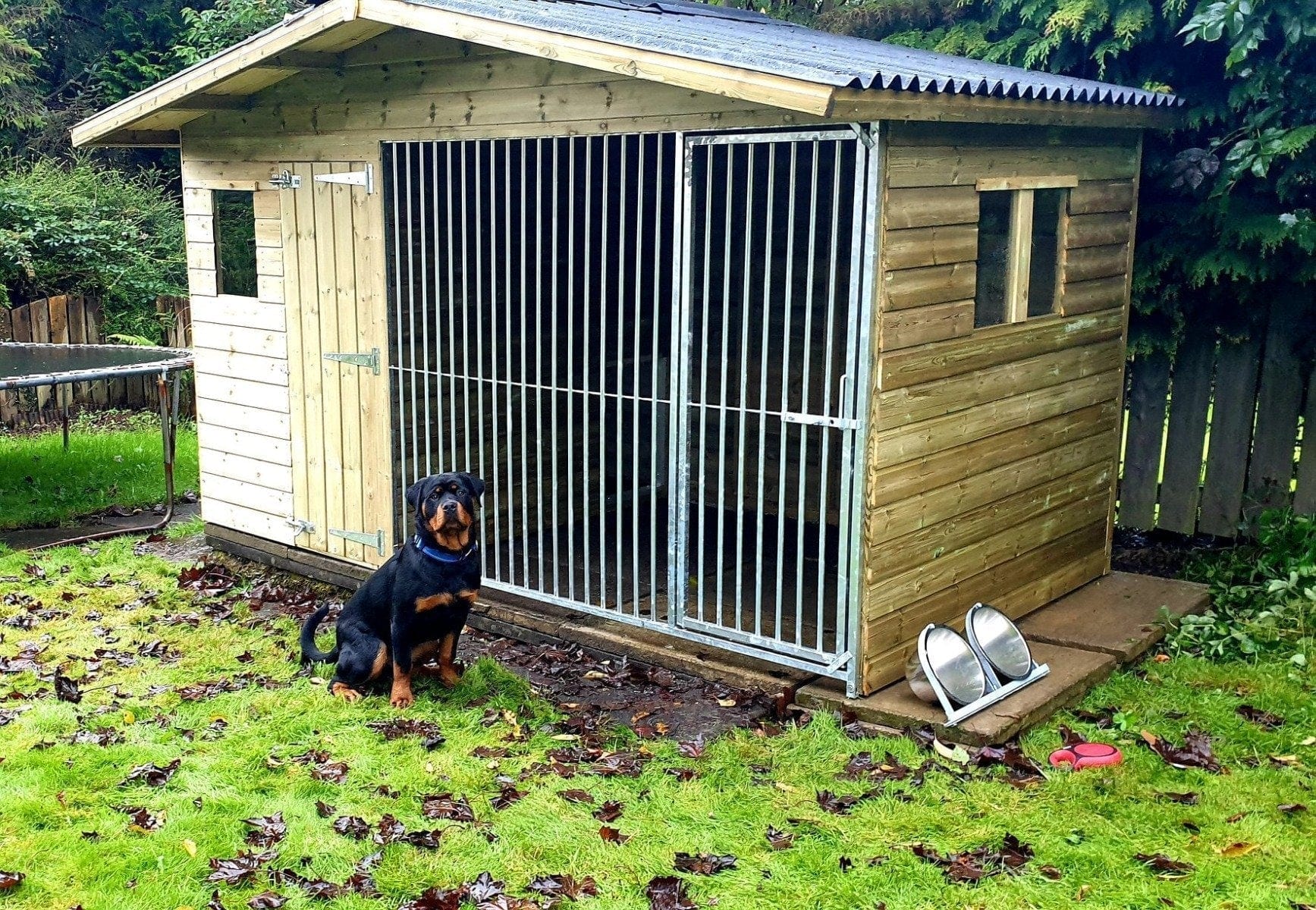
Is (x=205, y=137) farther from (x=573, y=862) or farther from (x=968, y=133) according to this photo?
(x=573, y=862)

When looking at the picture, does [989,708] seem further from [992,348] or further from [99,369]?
[99,369]

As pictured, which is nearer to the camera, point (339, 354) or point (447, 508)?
point (447, 508)

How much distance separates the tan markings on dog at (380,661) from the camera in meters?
6.02

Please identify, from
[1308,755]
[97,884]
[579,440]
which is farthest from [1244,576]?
[97,884]

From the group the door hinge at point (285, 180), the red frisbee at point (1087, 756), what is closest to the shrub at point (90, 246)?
the door hinge at point (285, 180)

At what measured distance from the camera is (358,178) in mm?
7223

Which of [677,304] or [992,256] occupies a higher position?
[992,256]

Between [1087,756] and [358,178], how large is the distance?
4874mm

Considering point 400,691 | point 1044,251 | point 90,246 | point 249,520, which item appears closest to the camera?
point 400,691

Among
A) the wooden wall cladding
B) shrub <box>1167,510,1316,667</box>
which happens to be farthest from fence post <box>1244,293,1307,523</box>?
the wooden wall cladding

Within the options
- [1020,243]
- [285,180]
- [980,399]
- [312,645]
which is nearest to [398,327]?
[285,180]

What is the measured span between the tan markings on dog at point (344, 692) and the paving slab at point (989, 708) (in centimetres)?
208

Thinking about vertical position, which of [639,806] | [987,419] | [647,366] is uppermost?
[987,419]

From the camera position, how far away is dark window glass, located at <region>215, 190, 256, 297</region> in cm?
844
